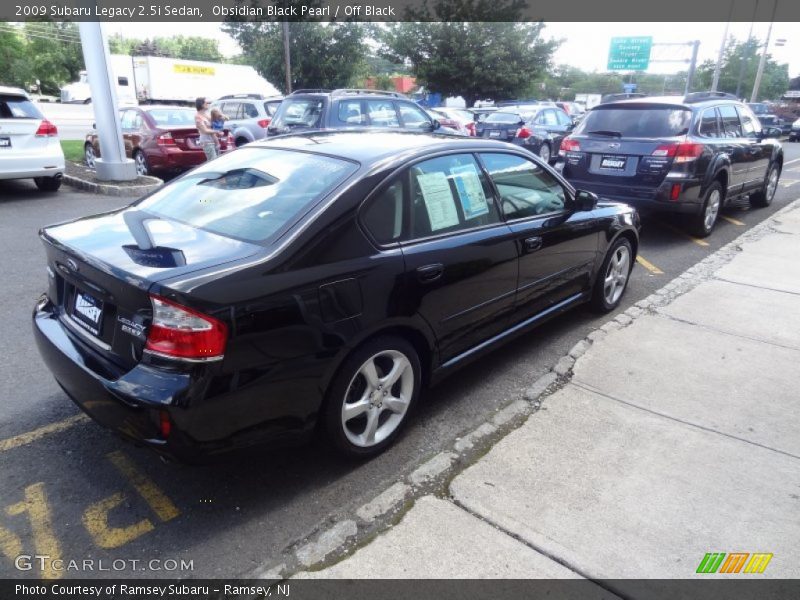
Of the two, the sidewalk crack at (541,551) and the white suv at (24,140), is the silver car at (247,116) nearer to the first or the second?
the white suv at (24,140)

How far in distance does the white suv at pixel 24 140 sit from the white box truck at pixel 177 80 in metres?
24.7

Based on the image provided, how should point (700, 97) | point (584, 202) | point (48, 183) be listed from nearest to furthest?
point (584, 202), point (700, 97), point (48, 183)

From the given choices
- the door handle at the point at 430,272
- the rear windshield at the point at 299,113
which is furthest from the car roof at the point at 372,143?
the rear windshield at the point at 299,113

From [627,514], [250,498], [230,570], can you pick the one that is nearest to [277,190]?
[250,498]

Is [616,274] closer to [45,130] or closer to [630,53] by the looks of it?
[45,130]

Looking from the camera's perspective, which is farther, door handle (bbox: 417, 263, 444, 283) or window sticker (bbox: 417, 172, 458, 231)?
window sticker (bbox: 417, 172, 458, 231)

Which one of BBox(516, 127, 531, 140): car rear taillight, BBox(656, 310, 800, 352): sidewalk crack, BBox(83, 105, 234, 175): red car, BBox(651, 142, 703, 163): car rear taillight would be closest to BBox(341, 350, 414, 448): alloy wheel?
BBox(656, 310, 800, 352): sidewalk crack

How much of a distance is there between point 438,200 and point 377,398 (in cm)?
116

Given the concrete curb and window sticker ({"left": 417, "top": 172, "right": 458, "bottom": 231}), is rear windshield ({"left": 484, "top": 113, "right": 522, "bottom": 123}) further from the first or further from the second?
window sticker ({"left": 417, "top": 172, "right": 458, "bottom": 231})

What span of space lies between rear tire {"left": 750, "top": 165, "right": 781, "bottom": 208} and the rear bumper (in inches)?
139

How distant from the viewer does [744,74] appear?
50812mm

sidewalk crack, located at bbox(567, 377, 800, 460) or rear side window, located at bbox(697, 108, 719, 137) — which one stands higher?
rear side window, located at bbox(697, 108, 719, 137)

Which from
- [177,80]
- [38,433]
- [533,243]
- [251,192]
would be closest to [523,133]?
[533,243]

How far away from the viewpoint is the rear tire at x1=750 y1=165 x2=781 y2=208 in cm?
960
